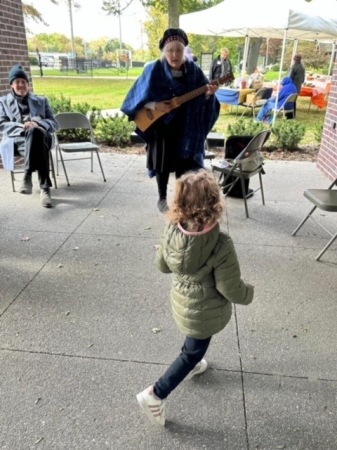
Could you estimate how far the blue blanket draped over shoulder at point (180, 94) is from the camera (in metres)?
3.44

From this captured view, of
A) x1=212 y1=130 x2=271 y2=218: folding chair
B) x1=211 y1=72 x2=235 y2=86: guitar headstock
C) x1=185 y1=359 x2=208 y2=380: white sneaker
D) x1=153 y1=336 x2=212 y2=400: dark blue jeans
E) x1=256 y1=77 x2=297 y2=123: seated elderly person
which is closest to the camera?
x1=153 y1=336 x2=212 y2=400: dark blue jeans

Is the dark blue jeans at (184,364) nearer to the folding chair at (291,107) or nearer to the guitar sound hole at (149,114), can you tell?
the guitar sound hole at (149,114)

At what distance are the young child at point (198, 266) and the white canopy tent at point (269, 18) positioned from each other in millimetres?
7485

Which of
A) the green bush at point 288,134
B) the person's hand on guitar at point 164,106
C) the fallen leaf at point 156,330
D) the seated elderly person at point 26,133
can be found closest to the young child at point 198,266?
the fallen leaf at point 156,330

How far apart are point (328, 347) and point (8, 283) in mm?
2310

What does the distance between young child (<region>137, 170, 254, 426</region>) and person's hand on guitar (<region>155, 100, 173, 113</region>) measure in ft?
7.13

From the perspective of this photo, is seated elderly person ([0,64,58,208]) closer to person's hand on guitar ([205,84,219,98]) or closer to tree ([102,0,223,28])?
person's hand on guitar ([205,84,219,98])

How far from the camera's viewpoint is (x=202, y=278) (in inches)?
59.7

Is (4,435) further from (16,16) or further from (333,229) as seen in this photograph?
(16,16)

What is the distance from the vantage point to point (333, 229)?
12.5 ft

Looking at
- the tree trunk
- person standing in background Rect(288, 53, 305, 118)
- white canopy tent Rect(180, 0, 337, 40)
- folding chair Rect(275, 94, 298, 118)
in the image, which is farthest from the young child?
the tree trunk

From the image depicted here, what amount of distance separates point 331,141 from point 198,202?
472cm

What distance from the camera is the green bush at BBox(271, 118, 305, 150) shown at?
22.1 feet

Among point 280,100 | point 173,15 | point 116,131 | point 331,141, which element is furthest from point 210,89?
point 173,15
